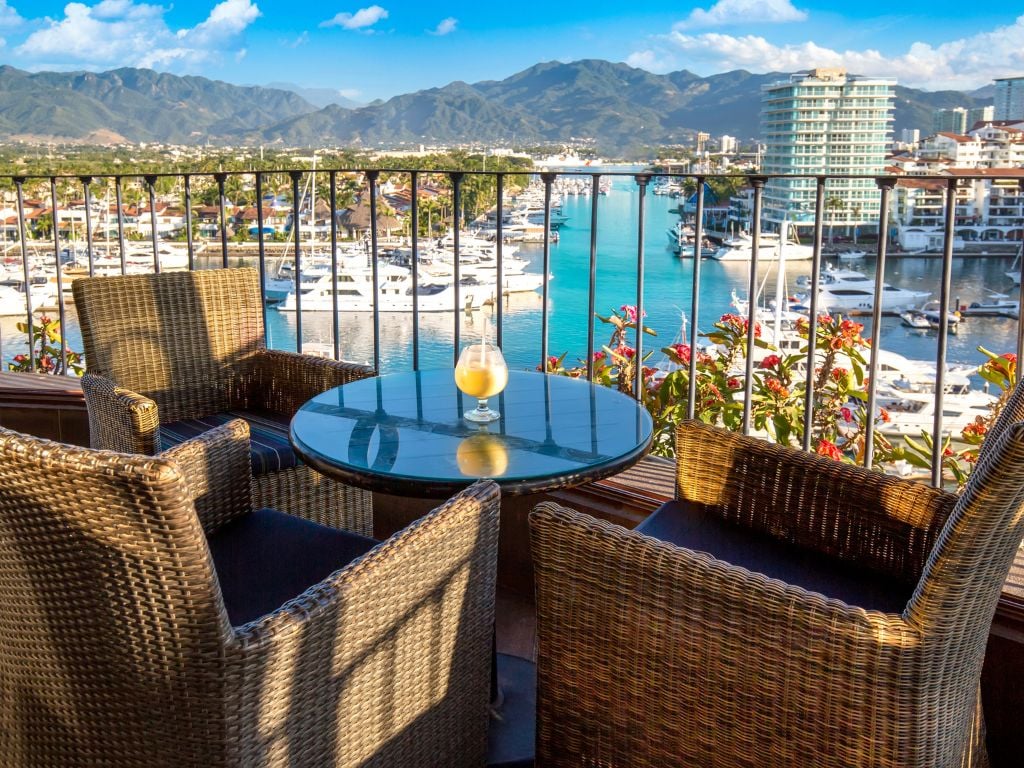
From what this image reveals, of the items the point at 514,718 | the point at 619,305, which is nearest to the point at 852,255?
the point at 619,305

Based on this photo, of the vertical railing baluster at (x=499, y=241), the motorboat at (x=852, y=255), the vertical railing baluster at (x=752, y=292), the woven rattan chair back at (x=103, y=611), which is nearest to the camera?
the woven rattan chair back at (x=103, y=611)

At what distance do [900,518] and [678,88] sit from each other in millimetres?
24600

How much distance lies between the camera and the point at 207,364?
2.94 m

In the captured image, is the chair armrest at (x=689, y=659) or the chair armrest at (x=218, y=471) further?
the chair armrest at (x=218, y=471)

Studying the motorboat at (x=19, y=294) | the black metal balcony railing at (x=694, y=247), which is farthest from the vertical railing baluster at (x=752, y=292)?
the motorboat at (x=19, y=294)

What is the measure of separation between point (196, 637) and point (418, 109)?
2801 centimetres

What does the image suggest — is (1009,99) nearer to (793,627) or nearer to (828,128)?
(828,128)

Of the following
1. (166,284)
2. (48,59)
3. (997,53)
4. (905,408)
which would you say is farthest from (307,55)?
(166,284)

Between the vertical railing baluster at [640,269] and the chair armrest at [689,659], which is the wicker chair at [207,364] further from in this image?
the chair armrest at [689,659]

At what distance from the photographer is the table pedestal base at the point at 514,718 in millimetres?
1954

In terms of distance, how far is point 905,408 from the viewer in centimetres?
807

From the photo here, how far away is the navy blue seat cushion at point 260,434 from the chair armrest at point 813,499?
992 millimetres

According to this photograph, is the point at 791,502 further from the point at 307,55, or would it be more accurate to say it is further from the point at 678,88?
the point at 307,55

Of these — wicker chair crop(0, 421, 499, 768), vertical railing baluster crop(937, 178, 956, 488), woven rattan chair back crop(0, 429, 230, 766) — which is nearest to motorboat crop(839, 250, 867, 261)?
vertical railing baluster crop(937, 178, 956, 488)
